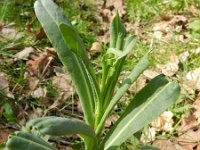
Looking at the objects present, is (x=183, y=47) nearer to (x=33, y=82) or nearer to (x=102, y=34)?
(x=102, y=34)

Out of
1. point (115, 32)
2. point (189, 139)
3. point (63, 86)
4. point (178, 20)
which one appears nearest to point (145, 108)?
point (115, 32)

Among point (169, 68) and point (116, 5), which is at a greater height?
point (116, 5)

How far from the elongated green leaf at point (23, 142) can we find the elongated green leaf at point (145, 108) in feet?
0.95

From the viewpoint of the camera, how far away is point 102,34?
9.68 ft

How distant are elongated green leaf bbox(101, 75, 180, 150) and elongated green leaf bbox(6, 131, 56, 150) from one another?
29cm

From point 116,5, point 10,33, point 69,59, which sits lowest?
point 69,59

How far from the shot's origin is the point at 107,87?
144 centimetres

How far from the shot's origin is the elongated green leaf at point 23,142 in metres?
1.16

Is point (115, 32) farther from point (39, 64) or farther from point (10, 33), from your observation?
point (10, 33)

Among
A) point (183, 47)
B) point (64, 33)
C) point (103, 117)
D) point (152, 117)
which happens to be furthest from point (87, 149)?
point (183, 47)

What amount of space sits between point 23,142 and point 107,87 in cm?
38

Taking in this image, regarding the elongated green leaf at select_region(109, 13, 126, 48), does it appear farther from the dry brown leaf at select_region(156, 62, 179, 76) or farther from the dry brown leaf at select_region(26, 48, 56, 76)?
the dry brown leaf at select_region(156, 62, 179, 76)

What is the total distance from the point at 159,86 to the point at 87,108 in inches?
10.0

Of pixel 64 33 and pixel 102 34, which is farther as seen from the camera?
pixel 102 34
